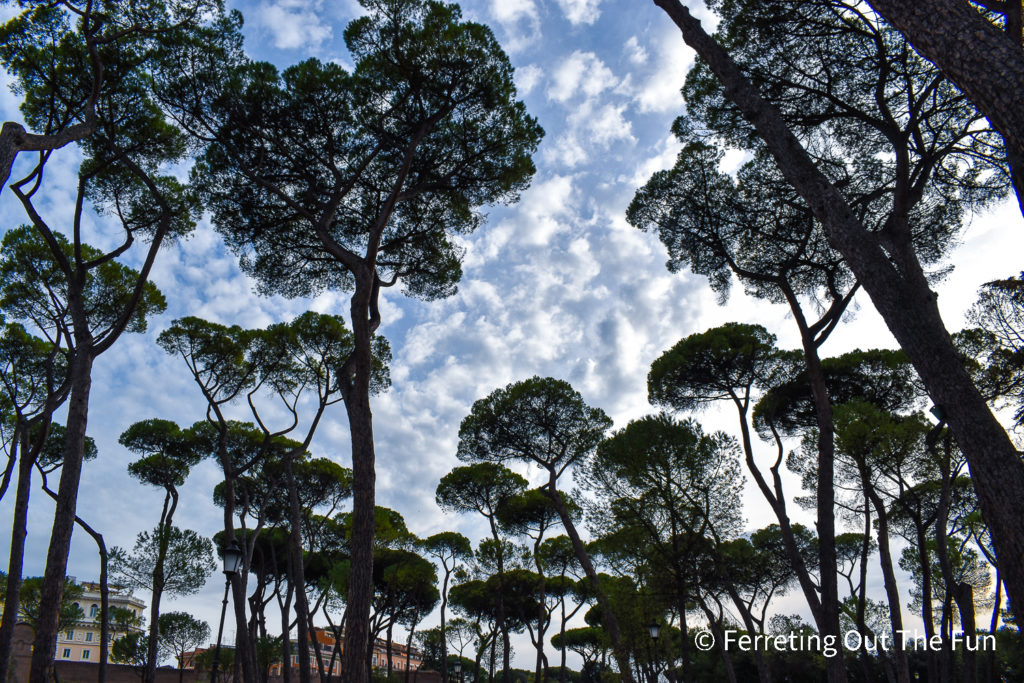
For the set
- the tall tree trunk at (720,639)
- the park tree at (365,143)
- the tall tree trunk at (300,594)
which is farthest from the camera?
the tall tree trunk at (720,639)

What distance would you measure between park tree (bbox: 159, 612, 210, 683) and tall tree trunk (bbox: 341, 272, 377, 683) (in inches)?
Answer: 1024

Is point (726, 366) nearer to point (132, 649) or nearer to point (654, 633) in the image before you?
point (654, 633)

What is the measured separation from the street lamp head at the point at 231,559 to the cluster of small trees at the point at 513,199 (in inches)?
73.5

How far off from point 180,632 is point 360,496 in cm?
2744

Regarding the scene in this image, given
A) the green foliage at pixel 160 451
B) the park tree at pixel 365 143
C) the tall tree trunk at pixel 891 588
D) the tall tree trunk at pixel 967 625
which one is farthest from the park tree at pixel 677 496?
the green foliage at pixel 160 451

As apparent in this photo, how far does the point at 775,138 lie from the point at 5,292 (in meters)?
13.6

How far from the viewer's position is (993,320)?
33.6ft

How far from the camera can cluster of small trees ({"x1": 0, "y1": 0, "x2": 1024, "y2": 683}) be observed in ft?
19.2

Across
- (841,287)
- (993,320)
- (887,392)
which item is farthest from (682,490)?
(993,320)

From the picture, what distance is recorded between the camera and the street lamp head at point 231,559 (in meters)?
7.09

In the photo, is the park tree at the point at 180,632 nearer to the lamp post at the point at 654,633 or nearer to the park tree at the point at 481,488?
the park tree at the point at 481,488

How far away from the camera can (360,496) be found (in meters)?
6.21

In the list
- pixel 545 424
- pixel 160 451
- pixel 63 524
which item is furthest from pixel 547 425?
pixel 160 451

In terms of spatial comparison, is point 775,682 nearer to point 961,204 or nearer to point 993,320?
point 993,320
